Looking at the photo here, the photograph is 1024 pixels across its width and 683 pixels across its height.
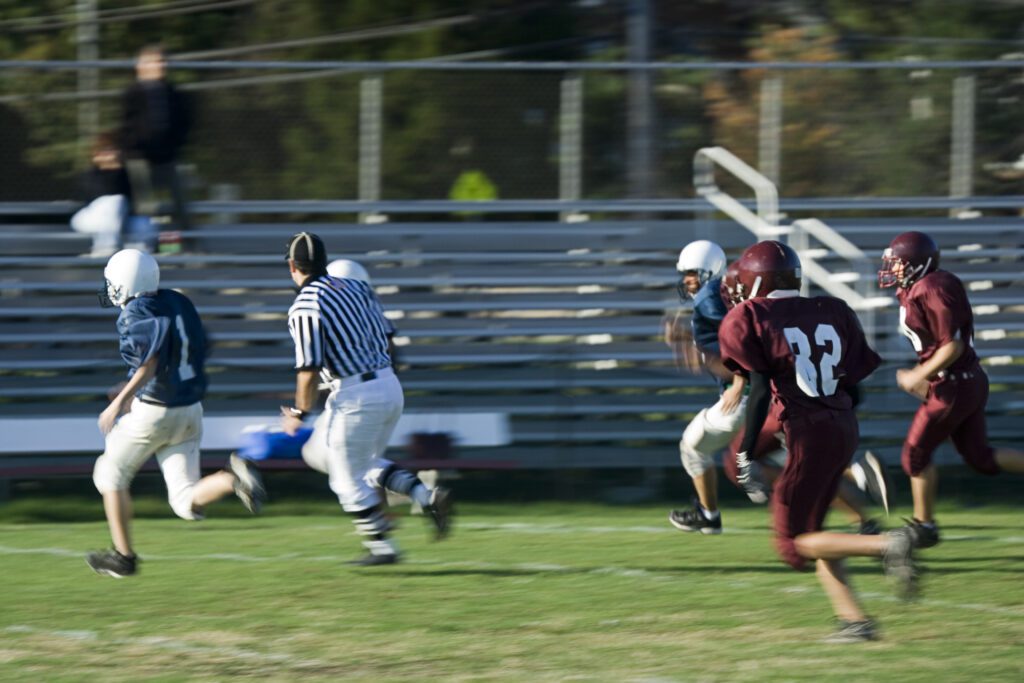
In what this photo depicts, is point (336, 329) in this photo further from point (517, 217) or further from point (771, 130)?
point (771, 130)

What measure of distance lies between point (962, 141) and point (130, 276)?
8.73 metres

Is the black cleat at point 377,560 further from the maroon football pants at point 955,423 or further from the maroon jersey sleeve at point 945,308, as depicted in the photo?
the maroon jersey sleeve at point 945,308

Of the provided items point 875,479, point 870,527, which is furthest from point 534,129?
point 870,527

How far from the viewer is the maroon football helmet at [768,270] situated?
6.84 m

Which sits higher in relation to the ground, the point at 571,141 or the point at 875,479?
the point at 571,141

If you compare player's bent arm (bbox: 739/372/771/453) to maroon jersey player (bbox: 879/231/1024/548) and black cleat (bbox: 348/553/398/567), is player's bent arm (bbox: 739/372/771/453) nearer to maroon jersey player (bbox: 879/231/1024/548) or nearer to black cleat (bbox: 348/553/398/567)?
maroon jersey player (bbox: 879/231/1024/548)

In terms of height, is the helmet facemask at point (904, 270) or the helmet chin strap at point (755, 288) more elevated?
the helmet chin strap at point (755, 288)

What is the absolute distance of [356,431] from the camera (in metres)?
8.55

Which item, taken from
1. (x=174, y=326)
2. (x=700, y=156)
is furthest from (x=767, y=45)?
(x=174, y=326)

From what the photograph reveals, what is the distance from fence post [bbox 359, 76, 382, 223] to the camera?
45.5ft

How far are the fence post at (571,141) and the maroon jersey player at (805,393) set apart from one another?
7.30m

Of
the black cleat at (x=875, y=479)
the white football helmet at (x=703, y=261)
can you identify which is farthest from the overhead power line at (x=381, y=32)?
the black cleat at (x=875, y=479)

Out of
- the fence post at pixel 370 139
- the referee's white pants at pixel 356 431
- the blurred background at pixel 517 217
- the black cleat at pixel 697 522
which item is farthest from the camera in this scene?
the fence post at pixel 370 139

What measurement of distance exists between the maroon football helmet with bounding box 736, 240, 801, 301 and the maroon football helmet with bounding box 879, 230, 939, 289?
6.31 ft
